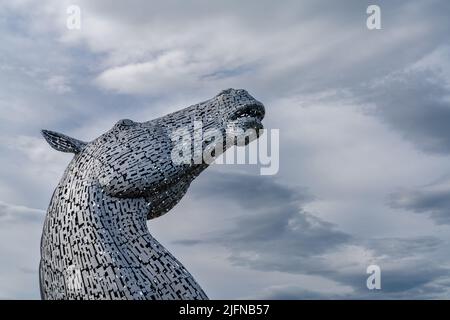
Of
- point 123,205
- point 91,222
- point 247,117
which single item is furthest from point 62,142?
point 247,117

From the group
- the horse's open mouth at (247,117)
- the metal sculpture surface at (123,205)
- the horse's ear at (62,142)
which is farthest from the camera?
the horse's ear at (62,142)

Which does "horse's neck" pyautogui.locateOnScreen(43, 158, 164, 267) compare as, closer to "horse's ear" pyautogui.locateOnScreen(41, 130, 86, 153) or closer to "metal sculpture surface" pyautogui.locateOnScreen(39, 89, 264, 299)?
"metal sculpture surface" pyautogui.locateOnScreen(39, 89, 264, 299)

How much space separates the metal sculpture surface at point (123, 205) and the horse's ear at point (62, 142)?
0.01 m

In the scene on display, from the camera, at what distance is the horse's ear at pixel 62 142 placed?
24.6 ft

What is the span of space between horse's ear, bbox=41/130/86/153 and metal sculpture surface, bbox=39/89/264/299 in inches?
0.5

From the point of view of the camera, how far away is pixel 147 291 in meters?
6.66

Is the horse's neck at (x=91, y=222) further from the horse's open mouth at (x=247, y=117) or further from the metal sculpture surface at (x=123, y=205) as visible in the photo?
the horse's open mouth at (x=247, y=117)

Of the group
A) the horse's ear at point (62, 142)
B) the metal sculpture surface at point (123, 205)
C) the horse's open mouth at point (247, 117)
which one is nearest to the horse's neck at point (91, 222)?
the metal sculpture surface at point (123, 205)

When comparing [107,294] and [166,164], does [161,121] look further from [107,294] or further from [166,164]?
[107,294]

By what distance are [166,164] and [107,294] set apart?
4.99ft

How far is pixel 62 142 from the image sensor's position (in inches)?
298

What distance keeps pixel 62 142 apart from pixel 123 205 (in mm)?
1152

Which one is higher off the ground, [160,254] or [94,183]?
[94,183]

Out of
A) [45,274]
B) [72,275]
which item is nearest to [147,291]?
[72,275]
